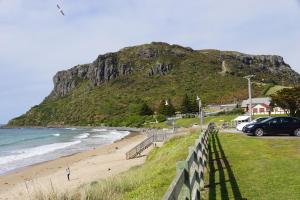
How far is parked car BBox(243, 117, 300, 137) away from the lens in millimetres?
27172

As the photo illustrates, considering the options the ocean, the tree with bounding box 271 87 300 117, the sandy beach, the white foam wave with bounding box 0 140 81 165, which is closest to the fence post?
the sandy beach

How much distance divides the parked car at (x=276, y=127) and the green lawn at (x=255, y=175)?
10797 mm

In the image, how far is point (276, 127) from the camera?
27641 mm

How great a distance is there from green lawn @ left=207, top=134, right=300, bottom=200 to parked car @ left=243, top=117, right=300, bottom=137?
10.8 metres

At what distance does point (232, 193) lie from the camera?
30.6ft

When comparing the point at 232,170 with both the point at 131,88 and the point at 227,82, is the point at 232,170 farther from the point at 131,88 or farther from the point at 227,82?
the point at 131,88

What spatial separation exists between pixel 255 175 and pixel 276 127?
668 inches

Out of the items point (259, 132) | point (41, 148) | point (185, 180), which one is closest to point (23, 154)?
point (41, 148)

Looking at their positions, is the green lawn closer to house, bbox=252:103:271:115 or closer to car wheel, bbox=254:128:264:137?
car wheel, bbox=254:128:264:137

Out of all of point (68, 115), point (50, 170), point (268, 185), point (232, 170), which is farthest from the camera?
point (68, 115)

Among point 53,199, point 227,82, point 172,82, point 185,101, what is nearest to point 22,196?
point 53,199

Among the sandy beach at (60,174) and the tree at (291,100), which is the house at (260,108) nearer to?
the tree at (291,100)

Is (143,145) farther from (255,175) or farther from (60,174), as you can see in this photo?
(255,175)

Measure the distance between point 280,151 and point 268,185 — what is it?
278 inches
